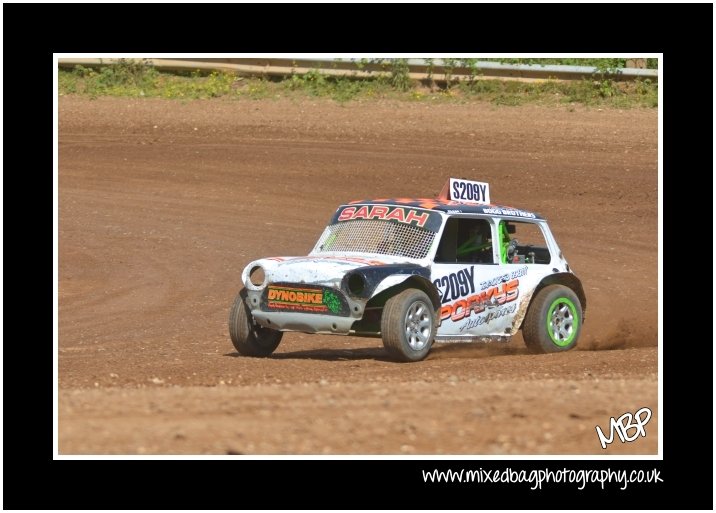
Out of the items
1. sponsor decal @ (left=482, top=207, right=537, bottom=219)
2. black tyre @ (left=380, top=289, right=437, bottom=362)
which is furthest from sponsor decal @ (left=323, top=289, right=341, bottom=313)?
sponsor decal @ (left=482, top=207, right=537, bottom=219)

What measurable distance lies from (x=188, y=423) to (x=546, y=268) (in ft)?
20.0

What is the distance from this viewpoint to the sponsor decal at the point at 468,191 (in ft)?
42.0

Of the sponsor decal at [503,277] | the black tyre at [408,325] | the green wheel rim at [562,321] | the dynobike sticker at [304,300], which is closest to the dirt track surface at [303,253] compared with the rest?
the black tyre at [408,325]

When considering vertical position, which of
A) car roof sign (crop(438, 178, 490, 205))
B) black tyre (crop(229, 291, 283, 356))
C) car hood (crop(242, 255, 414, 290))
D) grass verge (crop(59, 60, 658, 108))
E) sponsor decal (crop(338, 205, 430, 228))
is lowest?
black tyre (crop(229, 291, 283, 356))

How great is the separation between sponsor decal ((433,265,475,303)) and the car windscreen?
0.33m

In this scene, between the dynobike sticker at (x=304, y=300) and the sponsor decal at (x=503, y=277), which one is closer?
the dynobike sticker at (x=304, y=300)

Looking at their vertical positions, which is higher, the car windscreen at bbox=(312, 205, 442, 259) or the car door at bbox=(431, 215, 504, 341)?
the car windscreen at bbox=(312, 205, 442, 259)

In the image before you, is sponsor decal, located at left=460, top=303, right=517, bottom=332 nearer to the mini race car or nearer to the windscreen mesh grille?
the mini race car

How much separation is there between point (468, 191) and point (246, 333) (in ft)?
10.1

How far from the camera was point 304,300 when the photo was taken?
11.1 m

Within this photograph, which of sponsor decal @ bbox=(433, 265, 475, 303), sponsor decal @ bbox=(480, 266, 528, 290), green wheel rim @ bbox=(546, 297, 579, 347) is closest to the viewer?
sponsor decal @ bbox=(433, 265, 475, 303)

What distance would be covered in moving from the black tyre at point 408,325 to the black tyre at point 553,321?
153 cm

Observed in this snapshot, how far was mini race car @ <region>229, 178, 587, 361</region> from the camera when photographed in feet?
36.3

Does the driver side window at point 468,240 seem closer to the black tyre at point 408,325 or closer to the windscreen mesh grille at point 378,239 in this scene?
the windscreen mesh grille at point 378,239
